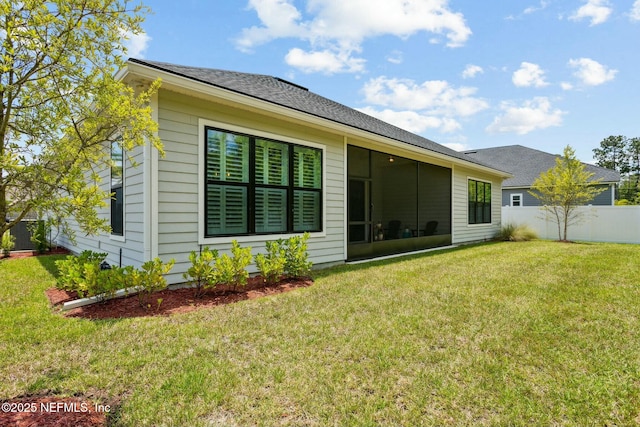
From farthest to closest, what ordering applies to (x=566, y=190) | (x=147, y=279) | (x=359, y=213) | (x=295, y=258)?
(x=566, y=190), (x=359, y=213), (x=295, y=258), (x=147, y=279)

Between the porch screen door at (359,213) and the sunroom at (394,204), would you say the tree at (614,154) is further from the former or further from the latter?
the porch screen door at (359,213)

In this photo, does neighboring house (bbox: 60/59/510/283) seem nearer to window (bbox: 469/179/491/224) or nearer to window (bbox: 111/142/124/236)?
window (bbox: 111/142/124/236)

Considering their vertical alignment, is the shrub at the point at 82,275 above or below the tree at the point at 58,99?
below

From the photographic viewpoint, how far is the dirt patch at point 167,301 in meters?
3.83

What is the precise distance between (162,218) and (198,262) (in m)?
0.84

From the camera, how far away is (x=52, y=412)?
1938 mm

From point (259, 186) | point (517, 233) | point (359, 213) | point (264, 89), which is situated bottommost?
point (517, 233)

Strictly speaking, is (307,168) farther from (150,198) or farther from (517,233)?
(517,233)

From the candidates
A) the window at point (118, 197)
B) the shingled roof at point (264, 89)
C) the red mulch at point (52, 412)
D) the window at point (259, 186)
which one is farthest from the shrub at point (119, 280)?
the shingled roof at point (264, 89)

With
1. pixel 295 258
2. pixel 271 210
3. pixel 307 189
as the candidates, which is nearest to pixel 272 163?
pixel 271 210

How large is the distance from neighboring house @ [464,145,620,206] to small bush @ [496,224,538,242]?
218 inches

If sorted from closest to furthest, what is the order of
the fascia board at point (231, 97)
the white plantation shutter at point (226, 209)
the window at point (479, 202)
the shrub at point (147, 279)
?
the shrub at point (147, 279)
the fascia board at point (231, 97)
the white plantation shutter at point (226, 209)
the window at point (479, 202)

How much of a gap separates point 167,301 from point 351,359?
2780mm

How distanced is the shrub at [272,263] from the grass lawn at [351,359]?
0.62 m
